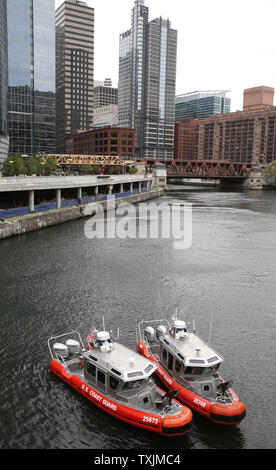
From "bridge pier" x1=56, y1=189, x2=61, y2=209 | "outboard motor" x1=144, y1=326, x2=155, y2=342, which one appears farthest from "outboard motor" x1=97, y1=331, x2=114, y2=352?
"bridge pier" x1=56, y1=189, x2=61, y2=209

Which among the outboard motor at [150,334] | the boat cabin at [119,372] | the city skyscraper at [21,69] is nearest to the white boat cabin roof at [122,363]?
the boat cabin at [119,372]

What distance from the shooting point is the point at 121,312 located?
1136 inches

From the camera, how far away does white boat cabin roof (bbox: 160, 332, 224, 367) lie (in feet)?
59.9

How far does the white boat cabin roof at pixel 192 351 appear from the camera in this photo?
18266 millimetres

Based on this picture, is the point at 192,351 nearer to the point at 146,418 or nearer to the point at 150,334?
the point at 146,418

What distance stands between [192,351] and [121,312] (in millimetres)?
10533

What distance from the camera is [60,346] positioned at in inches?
840

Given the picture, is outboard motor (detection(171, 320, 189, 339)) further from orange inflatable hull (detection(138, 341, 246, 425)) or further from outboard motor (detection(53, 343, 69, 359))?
outboard motor (detection(53, 343, 69, 359))

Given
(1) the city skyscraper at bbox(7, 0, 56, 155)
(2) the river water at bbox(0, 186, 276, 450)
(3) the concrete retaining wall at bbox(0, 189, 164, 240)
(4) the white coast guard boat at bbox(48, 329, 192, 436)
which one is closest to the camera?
(4) the white coast guard boat at bbox(48, 329, 192, 436)

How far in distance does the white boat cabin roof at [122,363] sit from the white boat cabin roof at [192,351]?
1891 millimetres

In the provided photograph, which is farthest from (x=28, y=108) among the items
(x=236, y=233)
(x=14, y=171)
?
(x=236, y=233)

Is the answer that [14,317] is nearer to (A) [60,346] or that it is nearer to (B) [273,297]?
(A) [60,346]

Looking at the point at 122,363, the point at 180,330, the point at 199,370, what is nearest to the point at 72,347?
the point at 122,363

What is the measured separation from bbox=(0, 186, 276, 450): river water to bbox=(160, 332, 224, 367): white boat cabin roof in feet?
8.22
